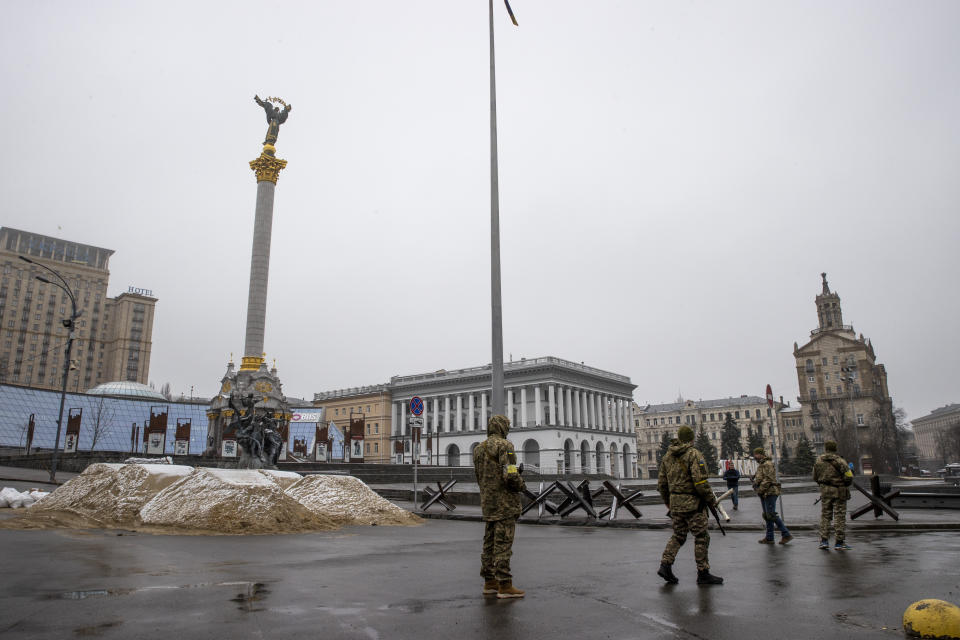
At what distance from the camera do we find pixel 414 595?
6.62 metres

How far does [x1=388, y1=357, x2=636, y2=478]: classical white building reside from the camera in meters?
89.4

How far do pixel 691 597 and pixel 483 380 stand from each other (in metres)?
88.4

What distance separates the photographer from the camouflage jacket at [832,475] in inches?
415

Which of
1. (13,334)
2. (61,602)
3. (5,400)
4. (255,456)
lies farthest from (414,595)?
Result: (13,334)

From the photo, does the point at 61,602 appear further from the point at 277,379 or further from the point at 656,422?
the point at 656,422

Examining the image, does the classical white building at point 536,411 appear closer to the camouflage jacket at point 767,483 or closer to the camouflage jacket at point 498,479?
the camouflage jacket at point 767,483

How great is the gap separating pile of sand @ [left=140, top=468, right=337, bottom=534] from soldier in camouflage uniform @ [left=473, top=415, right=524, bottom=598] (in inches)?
320

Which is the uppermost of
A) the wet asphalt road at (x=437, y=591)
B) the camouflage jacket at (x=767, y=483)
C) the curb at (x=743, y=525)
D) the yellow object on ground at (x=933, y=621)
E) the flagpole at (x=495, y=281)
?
the flagpole at (x=495, y=281)

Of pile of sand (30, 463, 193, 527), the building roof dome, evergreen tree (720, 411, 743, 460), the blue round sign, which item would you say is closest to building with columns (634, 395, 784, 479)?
evergreen tree (720, 411, 743, 460)

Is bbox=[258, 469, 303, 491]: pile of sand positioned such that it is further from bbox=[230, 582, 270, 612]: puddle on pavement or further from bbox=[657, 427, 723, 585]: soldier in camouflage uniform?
bbox=[657, 427, 723, 585]: soldier in camouflage uniform

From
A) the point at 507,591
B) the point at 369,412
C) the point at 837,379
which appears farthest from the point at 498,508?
the point at 837,379

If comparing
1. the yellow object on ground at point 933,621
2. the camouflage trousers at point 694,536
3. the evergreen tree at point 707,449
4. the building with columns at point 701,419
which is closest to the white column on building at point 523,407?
the evergreen tree at point 707,449

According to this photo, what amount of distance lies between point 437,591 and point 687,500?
10.0ft

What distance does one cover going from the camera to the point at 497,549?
22.0ft
